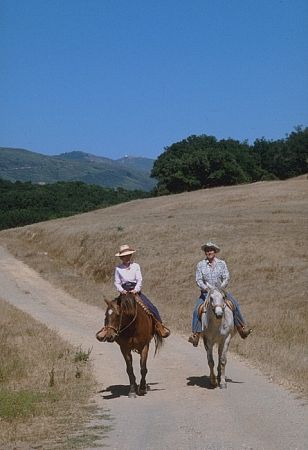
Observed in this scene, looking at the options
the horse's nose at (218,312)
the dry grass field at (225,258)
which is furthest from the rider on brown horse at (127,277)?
the dry grass field at (225,258)

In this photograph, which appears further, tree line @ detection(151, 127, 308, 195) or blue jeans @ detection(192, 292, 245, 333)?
tree line @ detection(151, 127, 308, 195)

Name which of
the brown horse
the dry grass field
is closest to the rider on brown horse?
the brown horse

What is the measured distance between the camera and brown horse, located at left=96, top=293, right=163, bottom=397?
39.1ft

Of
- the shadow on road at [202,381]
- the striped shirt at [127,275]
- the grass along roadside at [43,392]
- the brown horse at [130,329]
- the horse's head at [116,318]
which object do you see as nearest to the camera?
the grass along roadside at [43,392]

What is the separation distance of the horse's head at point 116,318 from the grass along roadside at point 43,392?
1.12 metres

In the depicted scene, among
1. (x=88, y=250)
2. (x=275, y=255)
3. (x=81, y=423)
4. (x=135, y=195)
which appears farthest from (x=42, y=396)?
(x=135, y=195)

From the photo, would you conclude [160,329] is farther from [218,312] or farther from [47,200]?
[47,200]

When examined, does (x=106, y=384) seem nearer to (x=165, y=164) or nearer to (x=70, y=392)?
(x=70, y=392)

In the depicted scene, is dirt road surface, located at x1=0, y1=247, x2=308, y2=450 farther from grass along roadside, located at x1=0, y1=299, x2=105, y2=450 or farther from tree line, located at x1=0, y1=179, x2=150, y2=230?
tree line, located at x1=0, y1=179, x2=150, y2=230

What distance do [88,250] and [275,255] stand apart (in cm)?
1433

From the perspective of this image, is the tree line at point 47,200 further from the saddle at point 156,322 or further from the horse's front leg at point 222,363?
the horse's front leg at point 222,363

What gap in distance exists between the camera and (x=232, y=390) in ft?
39.8

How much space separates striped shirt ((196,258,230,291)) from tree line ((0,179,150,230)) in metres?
80.6

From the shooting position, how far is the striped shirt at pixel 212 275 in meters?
12.8
